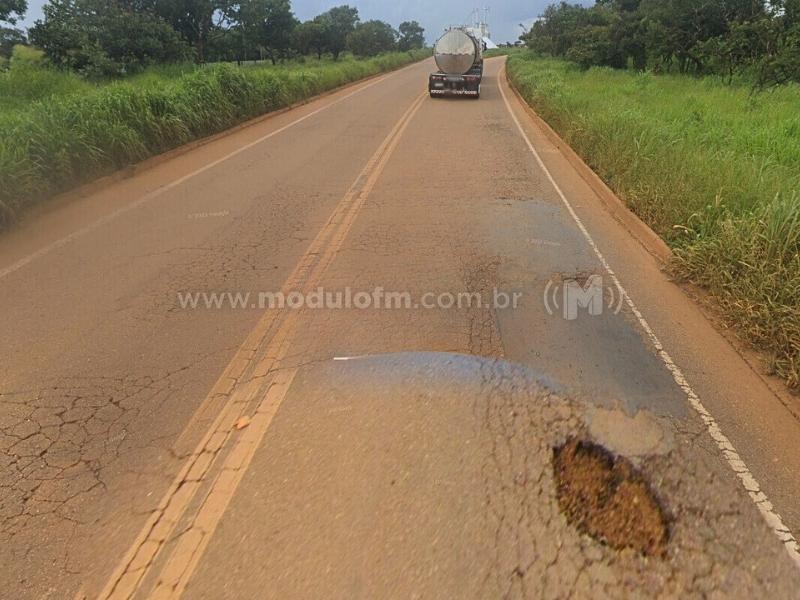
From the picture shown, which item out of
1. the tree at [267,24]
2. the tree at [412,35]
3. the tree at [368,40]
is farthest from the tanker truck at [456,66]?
the tree at [412,35]

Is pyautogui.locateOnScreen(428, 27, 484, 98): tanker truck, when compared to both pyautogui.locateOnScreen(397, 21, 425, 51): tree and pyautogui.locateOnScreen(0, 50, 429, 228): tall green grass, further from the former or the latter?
pyautogui.locateOnScreen(397, 21, 425, 51): tree

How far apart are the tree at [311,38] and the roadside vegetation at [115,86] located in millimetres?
15759

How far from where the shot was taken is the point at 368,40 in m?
72.0

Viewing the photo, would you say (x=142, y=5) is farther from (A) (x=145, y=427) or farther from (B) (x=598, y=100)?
(A) (x=145, y=427)

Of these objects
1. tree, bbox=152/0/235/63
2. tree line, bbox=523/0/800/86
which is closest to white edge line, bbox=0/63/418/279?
tree line, bbox=523/0/800/86

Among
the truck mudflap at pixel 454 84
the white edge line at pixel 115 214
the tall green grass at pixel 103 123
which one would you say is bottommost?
the white edge line at pixel 115 214

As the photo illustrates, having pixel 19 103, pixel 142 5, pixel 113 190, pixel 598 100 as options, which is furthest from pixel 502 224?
pixel 142 5

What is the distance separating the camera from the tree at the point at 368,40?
70625 millimetres

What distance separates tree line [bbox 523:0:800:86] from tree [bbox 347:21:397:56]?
3507 cm

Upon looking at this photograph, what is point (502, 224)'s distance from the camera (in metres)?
7.11

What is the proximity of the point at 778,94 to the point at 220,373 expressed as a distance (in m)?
18.3

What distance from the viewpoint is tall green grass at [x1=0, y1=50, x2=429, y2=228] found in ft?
25.5

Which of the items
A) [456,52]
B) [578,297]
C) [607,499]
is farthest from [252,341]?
[456,52]

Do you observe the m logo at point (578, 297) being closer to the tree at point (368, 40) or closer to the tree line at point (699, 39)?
the tree line at point (699, 39)
